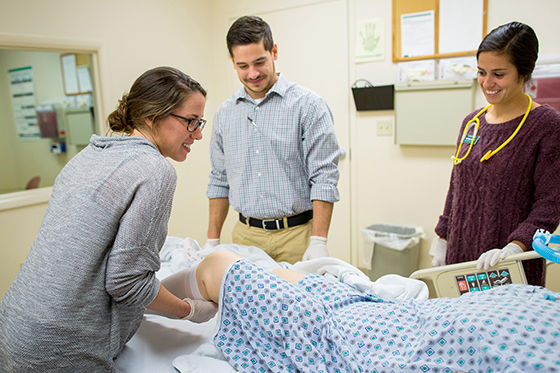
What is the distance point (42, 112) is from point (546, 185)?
10.5ft

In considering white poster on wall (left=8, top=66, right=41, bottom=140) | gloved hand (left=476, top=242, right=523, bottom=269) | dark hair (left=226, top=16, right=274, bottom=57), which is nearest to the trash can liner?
gloved hand (left=476, top=242, right=523, bottom=269)

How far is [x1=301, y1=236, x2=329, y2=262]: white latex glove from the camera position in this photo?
1674 millimetres

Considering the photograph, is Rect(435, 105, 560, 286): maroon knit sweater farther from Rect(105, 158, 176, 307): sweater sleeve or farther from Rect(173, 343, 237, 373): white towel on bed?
Rect(105, 158, 176, 307): sweater sleeve

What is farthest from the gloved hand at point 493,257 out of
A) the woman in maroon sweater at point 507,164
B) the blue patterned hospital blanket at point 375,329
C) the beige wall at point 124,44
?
the beige wall at point 124,44

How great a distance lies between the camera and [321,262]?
1.56m

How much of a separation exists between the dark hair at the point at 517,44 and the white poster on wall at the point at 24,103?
3.04 meters

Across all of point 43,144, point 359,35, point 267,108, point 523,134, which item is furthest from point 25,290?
point 359,35

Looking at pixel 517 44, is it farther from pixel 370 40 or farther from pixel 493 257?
pixel 370 40

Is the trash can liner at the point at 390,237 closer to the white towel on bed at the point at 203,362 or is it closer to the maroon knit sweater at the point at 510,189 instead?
the maroon knit sweater at the point at 510,189

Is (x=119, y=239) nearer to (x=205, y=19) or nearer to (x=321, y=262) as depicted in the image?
(x=321, y=262)

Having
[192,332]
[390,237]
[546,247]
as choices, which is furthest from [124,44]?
[546,247]

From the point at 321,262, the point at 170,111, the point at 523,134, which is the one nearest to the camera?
the point at 170,111

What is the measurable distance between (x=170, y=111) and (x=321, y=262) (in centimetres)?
82

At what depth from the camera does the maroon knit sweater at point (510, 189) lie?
4.37ft
